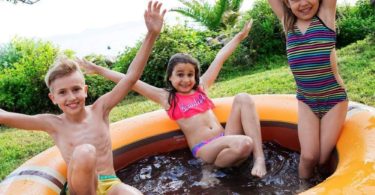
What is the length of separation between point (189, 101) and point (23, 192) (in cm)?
135

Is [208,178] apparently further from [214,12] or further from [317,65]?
[214,12]

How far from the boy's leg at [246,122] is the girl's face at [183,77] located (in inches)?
14.6

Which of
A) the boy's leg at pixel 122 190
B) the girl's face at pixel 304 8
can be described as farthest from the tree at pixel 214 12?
the boy's leg at pixel 122 190

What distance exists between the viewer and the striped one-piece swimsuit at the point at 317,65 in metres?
2.62

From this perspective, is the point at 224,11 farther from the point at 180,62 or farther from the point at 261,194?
the point at 261,194

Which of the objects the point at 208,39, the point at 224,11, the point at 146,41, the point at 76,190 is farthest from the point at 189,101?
the point at 224,11

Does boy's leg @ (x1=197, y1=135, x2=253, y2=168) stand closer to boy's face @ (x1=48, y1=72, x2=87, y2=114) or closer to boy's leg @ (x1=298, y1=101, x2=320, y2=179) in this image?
boy's leg @ (x1=298, y1=101, x2=320, y2=179)

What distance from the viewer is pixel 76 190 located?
98.9 inches

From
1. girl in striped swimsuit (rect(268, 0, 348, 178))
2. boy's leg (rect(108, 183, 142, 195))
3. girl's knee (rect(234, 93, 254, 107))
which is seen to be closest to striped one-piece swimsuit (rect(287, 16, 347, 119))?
girl in striped swimsuit (rect(268, 0, 348, 178))

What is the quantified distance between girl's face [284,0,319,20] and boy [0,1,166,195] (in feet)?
2.54

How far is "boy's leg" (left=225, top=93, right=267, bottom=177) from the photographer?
3.16 meters

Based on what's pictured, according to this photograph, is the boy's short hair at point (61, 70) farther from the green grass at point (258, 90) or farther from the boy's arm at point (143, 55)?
the green grass at point (258, 90)

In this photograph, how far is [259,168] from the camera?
2.97 m

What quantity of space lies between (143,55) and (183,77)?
0.79 m
